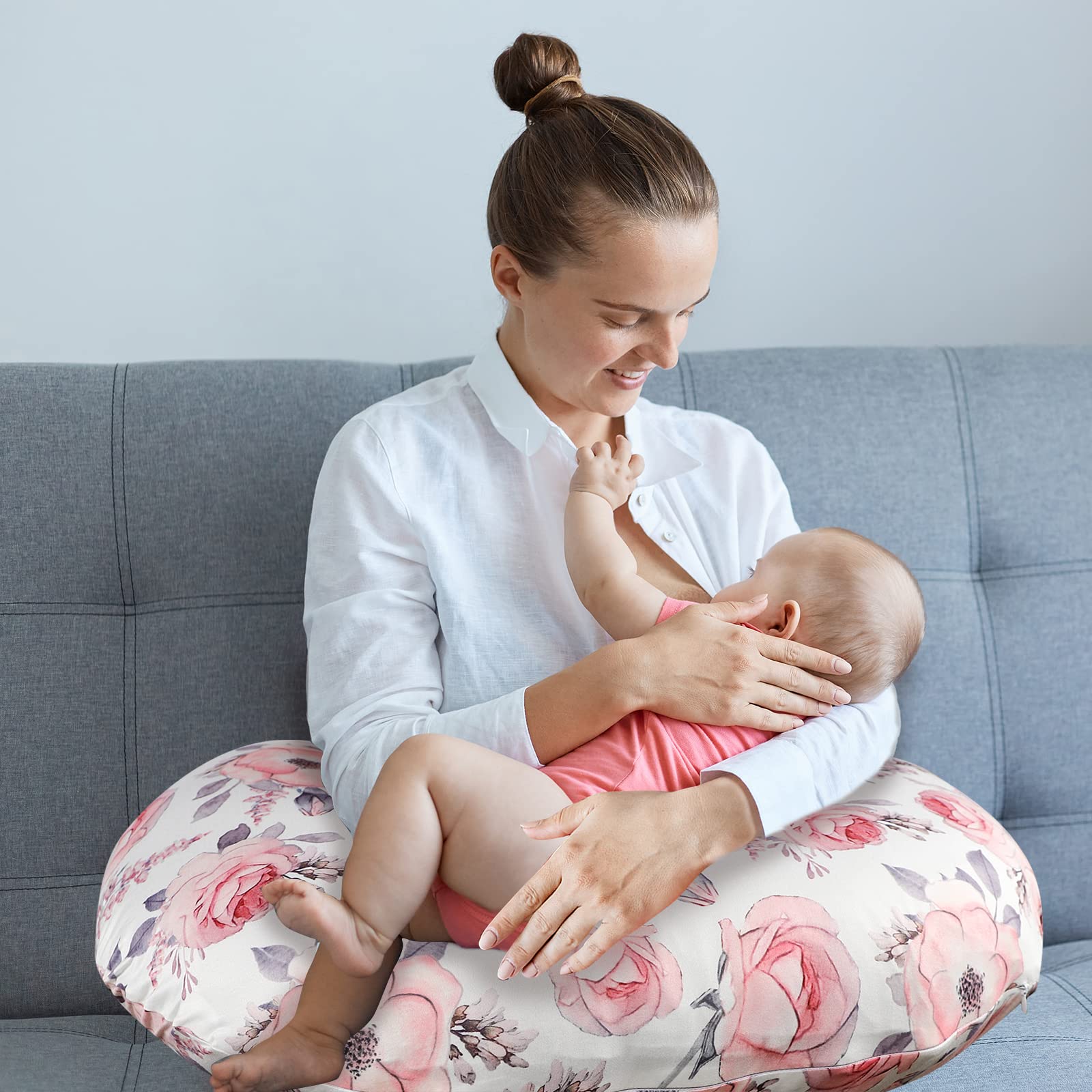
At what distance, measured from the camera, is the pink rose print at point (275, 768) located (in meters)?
1.21

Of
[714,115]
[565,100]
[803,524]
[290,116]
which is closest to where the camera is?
[565,100]

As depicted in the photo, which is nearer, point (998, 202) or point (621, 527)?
point (621, 527)

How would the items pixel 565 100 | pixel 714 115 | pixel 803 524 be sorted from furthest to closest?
1. pixel 714 115
2. pixel 803 524
3. pixel 565 100

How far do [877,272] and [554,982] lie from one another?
1607 millimetres

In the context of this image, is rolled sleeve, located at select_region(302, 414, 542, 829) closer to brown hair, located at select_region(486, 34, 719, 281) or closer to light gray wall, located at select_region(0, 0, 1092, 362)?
brown hair, located at select_region(486, 34, 719, 281)

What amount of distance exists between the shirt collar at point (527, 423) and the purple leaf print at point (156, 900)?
0.64 meters

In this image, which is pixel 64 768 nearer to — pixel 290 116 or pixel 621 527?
pixel 621 527

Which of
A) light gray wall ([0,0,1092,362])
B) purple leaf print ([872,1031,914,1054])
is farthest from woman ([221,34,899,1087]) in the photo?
light gray wall ([0,0,1092,362])

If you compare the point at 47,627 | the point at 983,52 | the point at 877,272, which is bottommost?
the point at 47,627

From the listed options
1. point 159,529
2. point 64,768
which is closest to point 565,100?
point 159,529

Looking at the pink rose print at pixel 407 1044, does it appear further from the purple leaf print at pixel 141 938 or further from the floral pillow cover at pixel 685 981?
the purple leaf print at pixel 141 938

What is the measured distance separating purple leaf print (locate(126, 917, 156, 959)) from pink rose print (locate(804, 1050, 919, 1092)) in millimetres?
615

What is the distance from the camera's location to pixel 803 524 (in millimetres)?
1548

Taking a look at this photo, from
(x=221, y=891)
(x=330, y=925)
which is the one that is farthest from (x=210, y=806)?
(x=330, y=925)
